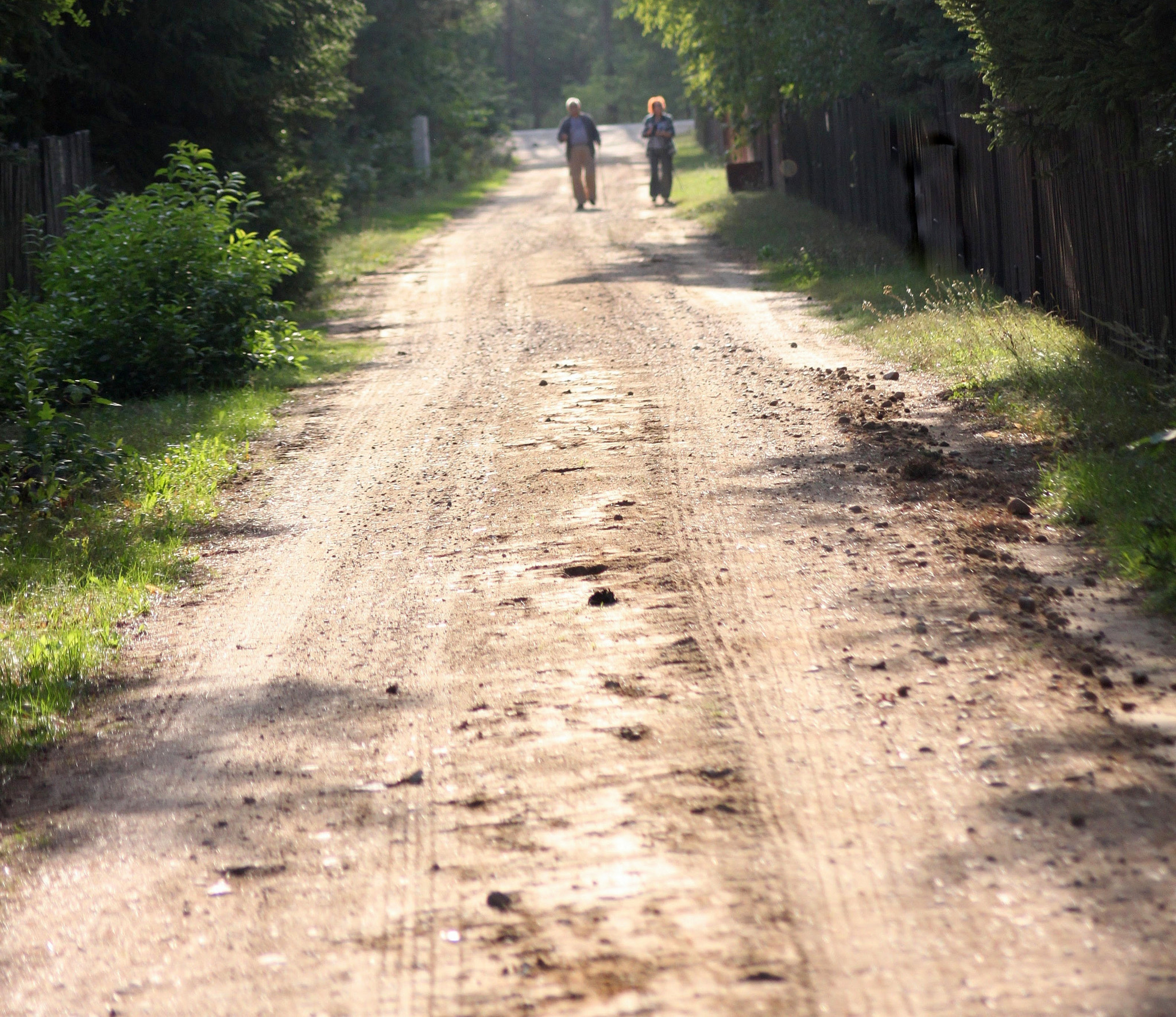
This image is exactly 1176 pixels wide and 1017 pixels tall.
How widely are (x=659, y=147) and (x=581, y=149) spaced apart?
166 cm

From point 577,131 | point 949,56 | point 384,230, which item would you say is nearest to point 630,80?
point 577,131

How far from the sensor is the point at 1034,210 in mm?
10664

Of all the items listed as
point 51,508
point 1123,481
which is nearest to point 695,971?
point 1123,481

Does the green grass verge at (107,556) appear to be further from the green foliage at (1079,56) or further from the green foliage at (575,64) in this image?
the green foliage at (575,64)

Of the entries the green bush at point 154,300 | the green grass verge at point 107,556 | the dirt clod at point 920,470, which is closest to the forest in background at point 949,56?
the dirt clod at point 920,470

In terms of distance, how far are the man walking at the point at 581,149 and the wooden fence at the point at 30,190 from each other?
13.7m

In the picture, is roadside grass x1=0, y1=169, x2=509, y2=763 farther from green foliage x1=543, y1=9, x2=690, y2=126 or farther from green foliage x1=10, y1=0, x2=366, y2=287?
green foliage x1=543, y1=9, x2=690, y2=126

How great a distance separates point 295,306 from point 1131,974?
14354mm

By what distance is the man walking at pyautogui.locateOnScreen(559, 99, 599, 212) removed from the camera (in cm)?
2609

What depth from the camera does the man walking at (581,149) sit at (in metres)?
26.1

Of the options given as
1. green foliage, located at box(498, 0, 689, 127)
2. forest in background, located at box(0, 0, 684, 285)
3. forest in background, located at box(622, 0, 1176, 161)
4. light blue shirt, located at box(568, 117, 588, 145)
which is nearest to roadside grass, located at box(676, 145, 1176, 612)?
forest in background, located at box(622, 0, 1176, 161)

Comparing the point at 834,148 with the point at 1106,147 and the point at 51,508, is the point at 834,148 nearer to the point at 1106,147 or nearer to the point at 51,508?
the point at 1106,147

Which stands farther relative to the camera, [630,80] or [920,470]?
[630,80]

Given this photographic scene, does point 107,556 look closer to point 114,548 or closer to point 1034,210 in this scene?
point 114,548
